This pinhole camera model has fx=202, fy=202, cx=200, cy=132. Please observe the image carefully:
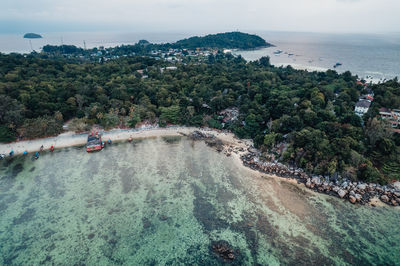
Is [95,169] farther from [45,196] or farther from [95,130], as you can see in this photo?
[95,130]

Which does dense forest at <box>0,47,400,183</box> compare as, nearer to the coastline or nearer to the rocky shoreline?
the rocky shoreline

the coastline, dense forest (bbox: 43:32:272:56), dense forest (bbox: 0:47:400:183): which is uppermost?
dense forest (bbox: 43:32:272:56)

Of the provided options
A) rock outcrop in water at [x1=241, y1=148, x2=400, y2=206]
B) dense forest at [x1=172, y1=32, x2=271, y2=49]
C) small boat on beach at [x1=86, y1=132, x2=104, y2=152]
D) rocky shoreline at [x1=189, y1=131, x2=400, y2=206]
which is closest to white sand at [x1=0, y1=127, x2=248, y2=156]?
small boat on beach at [x1=86, y1=132, x2=104, y2=152]

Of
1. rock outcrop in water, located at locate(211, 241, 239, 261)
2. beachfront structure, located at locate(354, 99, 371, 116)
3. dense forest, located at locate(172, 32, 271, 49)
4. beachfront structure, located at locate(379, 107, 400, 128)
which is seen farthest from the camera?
dense forest, located at locate(172, 32, 271, 49)

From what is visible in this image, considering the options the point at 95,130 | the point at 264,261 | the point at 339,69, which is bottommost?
the point at 264,261

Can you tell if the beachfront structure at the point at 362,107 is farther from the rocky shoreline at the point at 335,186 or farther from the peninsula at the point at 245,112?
the rocky shoreline at the point at 335,186

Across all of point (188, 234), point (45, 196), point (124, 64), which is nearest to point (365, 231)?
A: point (188, 234)

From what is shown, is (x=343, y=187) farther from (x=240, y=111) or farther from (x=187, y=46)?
(x=187, y=46)
